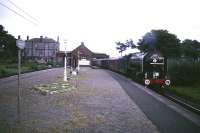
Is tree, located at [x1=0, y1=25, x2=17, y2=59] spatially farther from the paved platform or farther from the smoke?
the paved platform

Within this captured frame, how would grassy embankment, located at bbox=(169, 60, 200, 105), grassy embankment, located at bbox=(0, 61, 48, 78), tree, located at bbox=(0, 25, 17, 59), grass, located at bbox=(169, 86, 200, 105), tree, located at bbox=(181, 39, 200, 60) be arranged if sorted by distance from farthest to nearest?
tree, located at bbox=(181, 39, 200, 60)
tree, located at bbox=(0, 25, 17, 59)
grassy embankment, located at bbox=(0, 61, 48, 78)
grassy embankment, located at bbox=(169, 60, 200, 105)
grass, located at bbox=(169, 86, 200, 105)

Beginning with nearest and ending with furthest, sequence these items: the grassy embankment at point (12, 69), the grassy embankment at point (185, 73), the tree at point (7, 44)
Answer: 1. the grassy embankment at point (185, 73)
2. the grassy embankment at point (12, 69)
3. the tree at point (7, 44)

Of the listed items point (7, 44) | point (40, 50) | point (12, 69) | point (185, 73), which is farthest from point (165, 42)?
point (40, 50)

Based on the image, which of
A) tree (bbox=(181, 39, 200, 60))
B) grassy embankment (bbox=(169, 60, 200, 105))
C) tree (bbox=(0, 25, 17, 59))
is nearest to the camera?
grassy embankment (bbox=(169, 60, 200, 105))

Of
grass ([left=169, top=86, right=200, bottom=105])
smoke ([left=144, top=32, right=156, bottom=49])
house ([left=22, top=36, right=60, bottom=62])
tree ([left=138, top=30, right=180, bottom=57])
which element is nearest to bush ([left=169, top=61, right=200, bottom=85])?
grass ([left=169, top=86, right=200, bottom=105])

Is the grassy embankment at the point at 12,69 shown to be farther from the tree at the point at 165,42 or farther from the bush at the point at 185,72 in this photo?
the tree at the point at 165,42

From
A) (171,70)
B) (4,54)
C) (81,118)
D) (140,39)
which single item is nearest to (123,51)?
(140,39)

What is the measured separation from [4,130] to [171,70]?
72.0 feet

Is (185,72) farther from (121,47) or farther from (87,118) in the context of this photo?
(121,47)

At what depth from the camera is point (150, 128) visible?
973cm

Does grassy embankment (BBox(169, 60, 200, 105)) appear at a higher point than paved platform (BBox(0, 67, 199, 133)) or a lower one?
higher

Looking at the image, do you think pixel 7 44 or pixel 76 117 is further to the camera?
pixel 7 44

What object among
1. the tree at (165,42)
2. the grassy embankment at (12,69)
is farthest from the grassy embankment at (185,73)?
the tree at (165,42)

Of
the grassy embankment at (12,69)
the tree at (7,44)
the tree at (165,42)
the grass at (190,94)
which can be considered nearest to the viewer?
the grass at (190,94)
